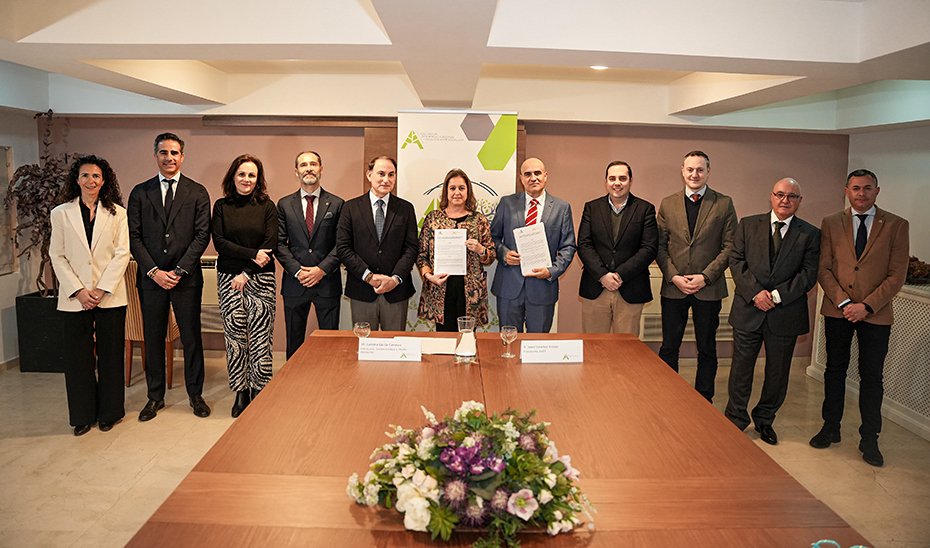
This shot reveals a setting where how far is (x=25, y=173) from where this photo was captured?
558cm

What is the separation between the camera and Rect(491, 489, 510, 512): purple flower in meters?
1.50


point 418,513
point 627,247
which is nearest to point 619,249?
point 627,247

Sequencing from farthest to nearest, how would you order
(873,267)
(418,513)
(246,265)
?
(246,265) → (873,267) → (418,513)

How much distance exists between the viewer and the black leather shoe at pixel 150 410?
4676mm

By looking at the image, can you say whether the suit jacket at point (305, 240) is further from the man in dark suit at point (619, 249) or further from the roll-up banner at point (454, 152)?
the man in dark suit at point (619, 249)

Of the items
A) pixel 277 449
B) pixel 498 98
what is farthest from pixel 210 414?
pixel 498 98

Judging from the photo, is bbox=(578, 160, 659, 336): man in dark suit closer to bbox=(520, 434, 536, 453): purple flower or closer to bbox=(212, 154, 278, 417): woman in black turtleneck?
bbox=(212, 154, 278, 417): woman in black turtleneck

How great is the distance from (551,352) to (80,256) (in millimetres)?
3078

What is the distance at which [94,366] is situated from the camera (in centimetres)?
444

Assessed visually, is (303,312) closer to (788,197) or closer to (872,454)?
(788,197)

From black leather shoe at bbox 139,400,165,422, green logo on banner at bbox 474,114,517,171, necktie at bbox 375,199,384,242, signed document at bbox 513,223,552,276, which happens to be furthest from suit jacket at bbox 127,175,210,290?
green logo on banner at bbox 474,114,517,171

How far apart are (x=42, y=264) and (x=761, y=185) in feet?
21.6

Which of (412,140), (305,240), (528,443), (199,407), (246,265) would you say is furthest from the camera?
(412,140)

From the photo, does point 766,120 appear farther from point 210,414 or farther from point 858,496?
point 210,414
